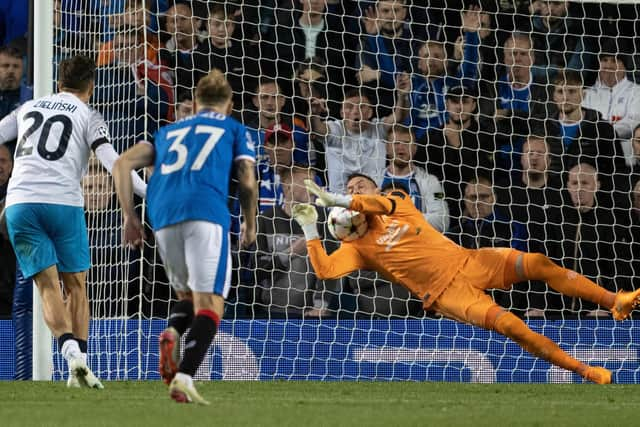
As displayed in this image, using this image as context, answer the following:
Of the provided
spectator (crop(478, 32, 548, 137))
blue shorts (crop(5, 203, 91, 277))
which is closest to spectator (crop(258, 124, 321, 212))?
spectator (crop(478, 32, 548, 137))

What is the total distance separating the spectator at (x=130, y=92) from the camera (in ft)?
33.0

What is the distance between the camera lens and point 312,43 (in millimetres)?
11242

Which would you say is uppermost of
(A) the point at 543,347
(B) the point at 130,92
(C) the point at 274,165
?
(B) the point at 130,92

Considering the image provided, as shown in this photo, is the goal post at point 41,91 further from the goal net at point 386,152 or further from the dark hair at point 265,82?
the dark hair at point 265,82

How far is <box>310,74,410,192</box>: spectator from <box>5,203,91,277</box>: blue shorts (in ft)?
11.1

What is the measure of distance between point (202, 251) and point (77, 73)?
2220 millimetres

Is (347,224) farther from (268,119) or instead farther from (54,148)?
(54,148)

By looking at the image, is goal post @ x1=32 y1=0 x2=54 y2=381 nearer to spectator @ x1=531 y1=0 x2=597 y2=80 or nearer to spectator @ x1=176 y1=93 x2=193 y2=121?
spectator @ x1=176 y1=93 x2=193 y2=121

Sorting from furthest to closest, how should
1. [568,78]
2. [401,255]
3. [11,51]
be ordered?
1. [568,78]
2. [11,51]
3. [401,255]

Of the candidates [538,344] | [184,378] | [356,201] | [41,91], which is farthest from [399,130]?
[184,378]

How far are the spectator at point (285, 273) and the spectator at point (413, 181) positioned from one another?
0.95 metres

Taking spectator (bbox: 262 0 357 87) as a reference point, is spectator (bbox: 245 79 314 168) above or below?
below

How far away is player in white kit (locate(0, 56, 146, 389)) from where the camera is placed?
24.9 ft

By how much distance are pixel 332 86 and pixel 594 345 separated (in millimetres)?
3234
